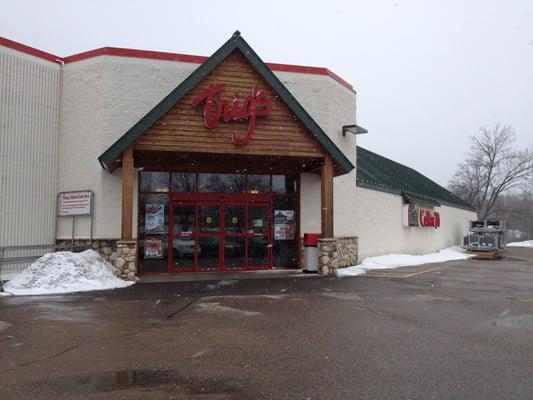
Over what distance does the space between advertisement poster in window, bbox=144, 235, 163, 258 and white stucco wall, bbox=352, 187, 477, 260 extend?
6852 mm

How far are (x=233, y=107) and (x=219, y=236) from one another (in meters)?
4.55

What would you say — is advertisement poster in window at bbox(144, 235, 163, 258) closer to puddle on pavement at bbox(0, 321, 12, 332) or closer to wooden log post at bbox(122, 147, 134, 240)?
wooden log post at bbox(122, 147, 134, 240)

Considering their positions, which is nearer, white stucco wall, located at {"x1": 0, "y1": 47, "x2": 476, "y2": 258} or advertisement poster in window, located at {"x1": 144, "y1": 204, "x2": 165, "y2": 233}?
white stucco wall, located at {"x1": 0, "y1": 47, "x2": 476, "y2": 258}

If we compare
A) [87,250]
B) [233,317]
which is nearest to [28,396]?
[233,317]

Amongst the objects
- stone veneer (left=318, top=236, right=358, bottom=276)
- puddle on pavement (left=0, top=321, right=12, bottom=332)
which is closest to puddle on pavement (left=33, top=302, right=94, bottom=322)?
puddle on pavement (left=0, top=321, right=12, bottom=332)

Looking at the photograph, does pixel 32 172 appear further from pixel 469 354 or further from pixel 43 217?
pixel 469 354

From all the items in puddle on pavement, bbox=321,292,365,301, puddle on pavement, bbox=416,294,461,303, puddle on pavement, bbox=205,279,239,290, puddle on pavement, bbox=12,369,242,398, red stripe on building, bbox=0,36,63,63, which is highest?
red stripe on building, bbox=0,36,63,63

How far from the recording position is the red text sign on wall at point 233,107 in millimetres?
13125

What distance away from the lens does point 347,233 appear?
1755 centimetres

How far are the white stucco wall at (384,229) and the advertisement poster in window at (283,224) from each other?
2388mm

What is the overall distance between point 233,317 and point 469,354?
397cm

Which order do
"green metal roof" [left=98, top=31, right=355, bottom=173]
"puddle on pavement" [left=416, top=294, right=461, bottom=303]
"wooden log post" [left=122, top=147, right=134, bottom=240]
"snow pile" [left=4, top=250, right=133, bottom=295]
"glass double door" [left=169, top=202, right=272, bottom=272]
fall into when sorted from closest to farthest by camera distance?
1. "puddle on pavement" [left=416, top=294, right=461, bottom=303]
2. "snow pile" [left=4, top=250, right=133, bottom=295]
3. "green metal roof" [left=98, top=31, right=355, bottom=173]
4. "wooden log post" [left=122, top=147, right=134, bottom=240]
5. "glass double door" [left=169, top=202, right=272, bottom=272]

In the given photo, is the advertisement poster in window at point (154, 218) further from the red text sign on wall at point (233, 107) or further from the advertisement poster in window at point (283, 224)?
the advertisement poster in window at point (283, 224)

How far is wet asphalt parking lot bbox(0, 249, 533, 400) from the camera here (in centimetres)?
491
